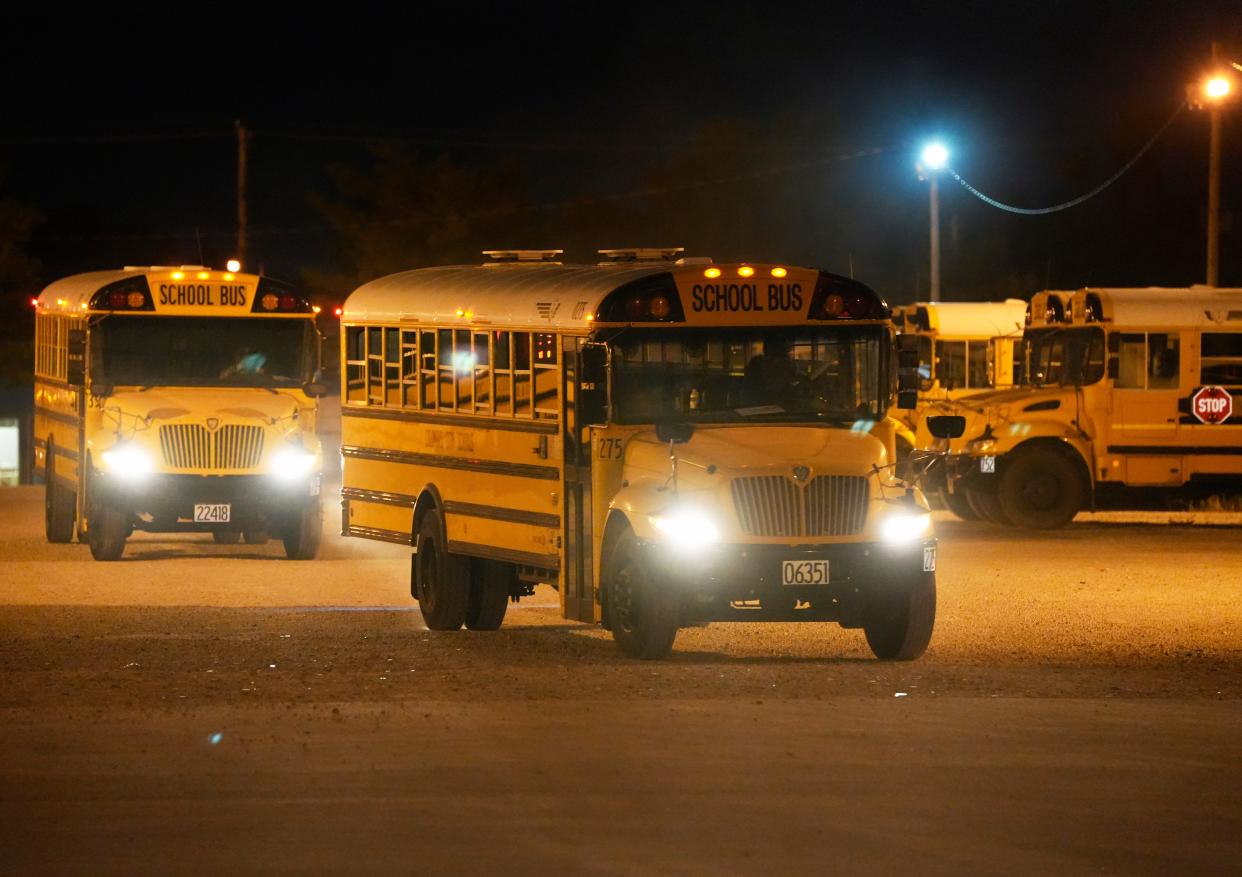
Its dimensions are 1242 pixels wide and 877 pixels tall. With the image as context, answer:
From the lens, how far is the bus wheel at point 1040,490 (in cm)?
2912

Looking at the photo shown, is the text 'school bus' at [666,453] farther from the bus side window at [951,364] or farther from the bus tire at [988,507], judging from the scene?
the bus side window at [951,364]

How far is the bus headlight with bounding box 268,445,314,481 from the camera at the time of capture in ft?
80.7

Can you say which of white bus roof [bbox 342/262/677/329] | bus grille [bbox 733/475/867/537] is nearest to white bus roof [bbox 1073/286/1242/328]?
white bus roof [bbox 342/262/677/329]

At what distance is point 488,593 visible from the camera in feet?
57.6

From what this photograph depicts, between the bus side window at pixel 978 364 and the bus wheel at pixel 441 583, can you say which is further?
the bus side window at pixel 978 364

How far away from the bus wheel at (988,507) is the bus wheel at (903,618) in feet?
46.8

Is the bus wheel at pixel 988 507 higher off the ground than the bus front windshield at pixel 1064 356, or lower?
lower

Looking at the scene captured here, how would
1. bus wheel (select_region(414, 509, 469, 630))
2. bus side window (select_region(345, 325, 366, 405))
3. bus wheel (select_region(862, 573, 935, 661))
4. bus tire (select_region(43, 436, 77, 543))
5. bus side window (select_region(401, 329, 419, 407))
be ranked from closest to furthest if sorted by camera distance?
1. bus wheel (select_region(862, 573, 935, 661))
2. bus wheel (select_region(414, 509, 469, 630))
3. bus side window (select_region(401, 329, 419, 407))
4. bus side window (select_region(345, 325, 366, 405))
5. bus tire (select_region(43, 436, 77, 543))

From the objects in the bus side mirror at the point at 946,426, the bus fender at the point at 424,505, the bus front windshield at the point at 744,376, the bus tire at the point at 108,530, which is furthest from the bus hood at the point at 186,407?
the bus side mirror at the point at 946,426

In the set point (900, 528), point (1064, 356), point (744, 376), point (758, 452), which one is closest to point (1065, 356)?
point (1064, 356)

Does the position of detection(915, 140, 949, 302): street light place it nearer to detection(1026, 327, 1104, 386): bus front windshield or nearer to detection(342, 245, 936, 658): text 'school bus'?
detection(1026, 327, 1104, 386): bus front windshield

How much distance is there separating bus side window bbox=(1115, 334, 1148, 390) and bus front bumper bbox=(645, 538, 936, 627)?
14814 mm

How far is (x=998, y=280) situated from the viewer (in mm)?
68438

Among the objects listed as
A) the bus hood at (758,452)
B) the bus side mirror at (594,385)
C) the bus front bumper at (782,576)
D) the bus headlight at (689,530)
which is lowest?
the bus front bumper at (782,576)
